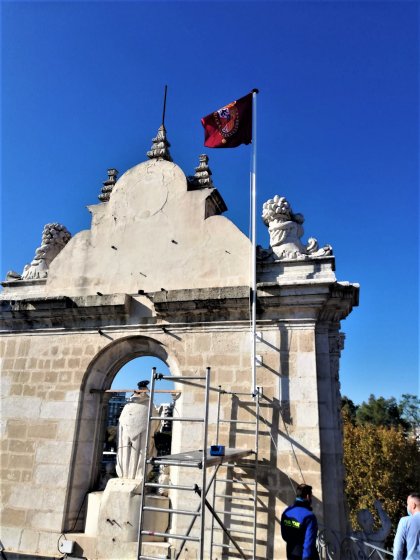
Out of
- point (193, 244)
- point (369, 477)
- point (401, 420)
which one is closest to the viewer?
point (193, 244)

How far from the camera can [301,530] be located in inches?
183

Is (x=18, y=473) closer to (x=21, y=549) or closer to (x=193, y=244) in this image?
(x=21, y=549)

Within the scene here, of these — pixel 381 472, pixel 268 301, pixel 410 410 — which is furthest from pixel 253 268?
pixel 410 410

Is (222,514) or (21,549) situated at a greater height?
(222,514)

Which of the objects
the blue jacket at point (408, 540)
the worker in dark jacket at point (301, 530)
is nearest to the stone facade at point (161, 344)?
the worker in dark jacket at point (301, 530)

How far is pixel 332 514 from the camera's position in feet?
20.5

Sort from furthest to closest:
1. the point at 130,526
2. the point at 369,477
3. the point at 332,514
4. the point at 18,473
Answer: the point at 369,477 < the point at 18,473 < the point at 130,526 < the point at 332,514

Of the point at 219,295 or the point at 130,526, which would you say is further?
the point at 219,295

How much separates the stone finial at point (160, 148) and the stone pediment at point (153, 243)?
233mm

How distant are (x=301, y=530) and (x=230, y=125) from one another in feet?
23.6

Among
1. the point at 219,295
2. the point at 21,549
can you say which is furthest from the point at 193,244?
the point at 21,549

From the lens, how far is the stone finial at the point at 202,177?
889 cm

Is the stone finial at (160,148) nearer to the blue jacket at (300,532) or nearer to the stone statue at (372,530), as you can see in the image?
the blue jacket at (300,532)

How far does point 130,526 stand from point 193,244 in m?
5.01
